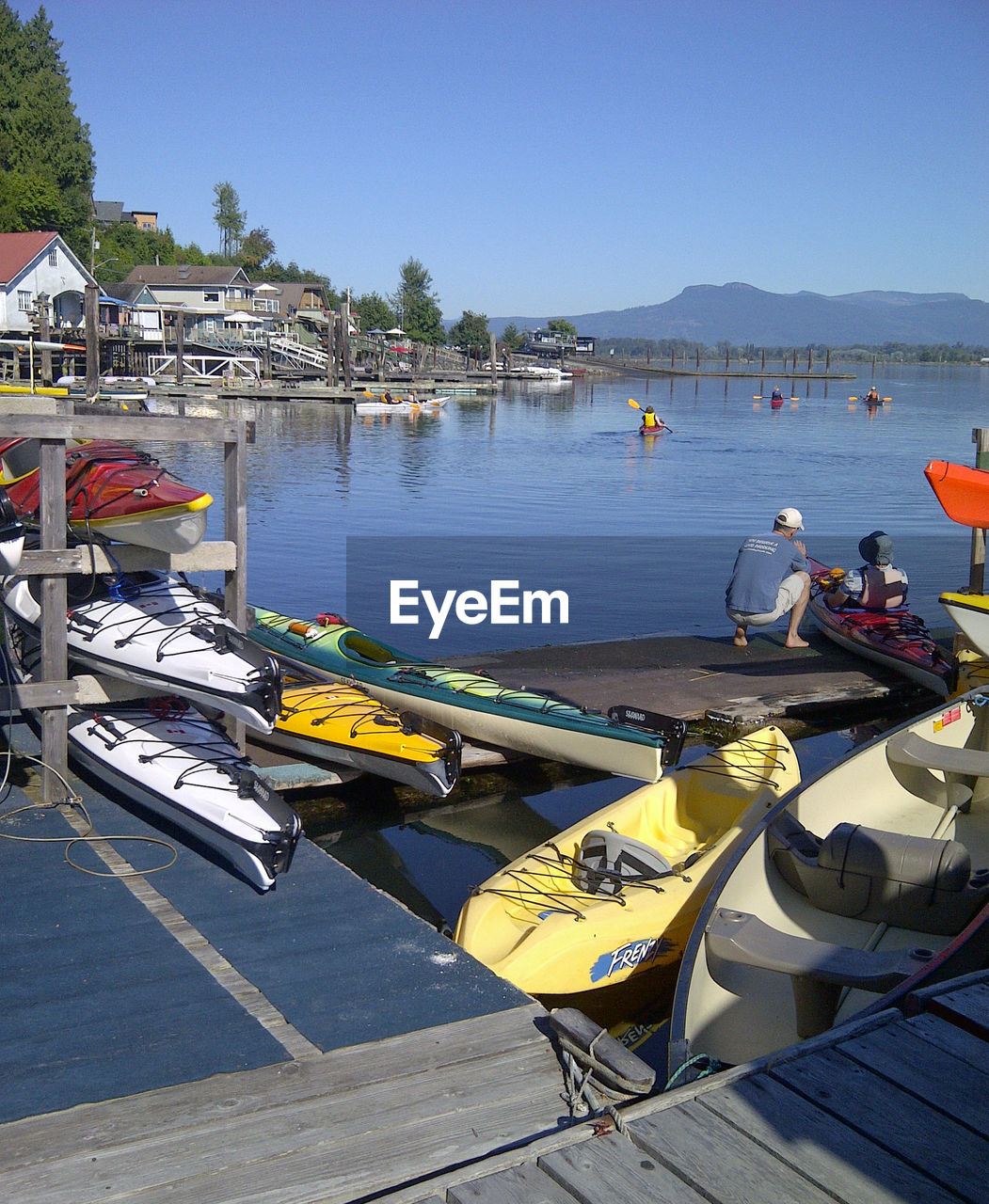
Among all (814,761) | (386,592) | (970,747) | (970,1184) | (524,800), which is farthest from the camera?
(386,592)

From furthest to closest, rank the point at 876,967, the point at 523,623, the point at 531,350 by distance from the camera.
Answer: the point at 531,350 → the point at 523,623 → the point at 876,967

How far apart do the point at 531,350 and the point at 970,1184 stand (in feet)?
422

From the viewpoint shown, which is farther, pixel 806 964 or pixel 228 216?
pixel 228 216

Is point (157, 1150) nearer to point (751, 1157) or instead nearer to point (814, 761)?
point (751, 1157)

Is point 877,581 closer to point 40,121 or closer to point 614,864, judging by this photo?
point 614,864

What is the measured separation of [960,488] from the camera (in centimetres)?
1035

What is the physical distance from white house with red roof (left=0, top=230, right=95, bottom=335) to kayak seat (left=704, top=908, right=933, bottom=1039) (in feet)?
176

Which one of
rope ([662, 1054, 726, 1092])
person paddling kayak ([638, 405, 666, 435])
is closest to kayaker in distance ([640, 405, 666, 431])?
person paddling kayak ([638, 405, 666, 435])

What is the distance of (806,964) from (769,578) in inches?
270

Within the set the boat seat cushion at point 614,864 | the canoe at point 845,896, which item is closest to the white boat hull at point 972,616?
the canoe at point 845,896

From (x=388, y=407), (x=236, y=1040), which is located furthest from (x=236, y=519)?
(x=388, y=407)

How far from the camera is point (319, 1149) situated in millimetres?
3209

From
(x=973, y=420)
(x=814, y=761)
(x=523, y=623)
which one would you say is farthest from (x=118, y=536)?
(x=973, y=420)

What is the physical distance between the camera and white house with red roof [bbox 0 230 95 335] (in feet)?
174
